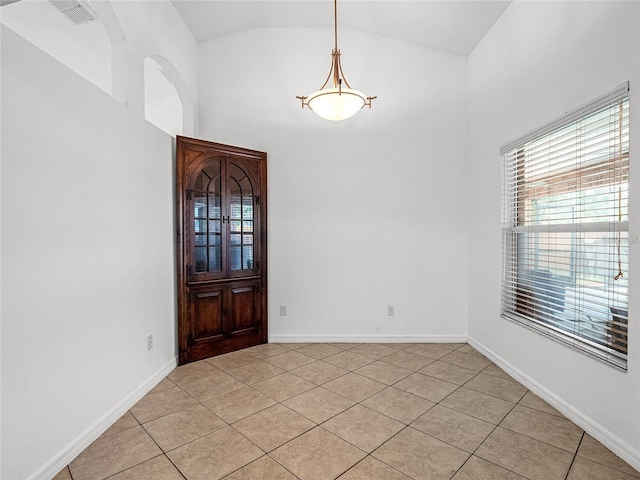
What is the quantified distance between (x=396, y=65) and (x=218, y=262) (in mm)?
3035

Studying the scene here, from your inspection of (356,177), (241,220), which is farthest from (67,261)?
(356,177)

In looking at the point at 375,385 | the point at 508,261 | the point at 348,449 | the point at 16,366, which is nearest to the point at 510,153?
the point at 508,261

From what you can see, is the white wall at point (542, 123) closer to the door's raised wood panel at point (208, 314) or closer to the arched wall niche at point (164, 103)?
the door's raised wood panel at point (208, 314)

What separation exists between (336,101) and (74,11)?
2708mm

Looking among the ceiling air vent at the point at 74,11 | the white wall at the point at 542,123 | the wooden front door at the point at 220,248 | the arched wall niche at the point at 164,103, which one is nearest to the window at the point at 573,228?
the white wall at the point at 542,123

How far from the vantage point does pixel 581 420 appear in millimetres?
2334

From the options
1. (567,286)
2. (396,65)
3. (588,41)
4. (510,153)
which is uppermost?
(396,65)

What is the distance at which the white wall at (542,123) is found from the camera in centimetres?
202

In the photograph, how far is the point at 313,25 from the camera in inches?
163

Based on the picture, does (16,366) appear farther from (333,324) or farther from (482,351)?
(482,351)

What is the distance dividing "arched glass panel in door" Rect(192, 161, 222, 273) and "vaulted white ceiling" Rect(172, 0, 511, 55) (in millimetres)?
1624

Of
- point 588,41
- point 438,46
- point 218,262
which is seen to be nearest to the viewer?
point 588,41

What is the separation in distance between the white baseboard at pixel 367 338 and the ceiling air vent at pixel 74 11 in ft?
12.3

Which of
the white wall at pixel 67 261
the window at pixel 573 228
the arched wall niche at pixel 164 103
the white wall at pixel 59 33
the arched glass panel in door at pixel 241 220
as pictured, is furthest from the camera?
the arched wall niche at pixel 164 103
